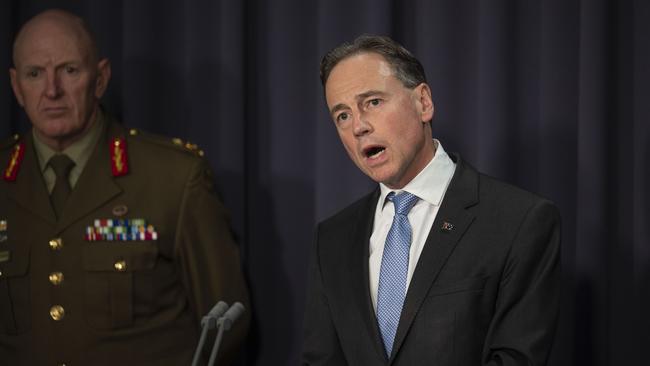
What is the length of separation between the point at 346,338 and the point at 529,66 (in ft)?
3.51

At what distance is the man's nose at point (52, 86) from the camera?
250cm

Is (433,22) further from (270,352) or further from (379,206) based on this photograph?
(270,352)

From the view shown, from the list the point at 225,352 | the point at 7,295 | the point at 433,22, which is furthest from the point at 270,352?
the point at 433,22

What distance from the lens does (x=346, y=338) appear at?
6.89 ft

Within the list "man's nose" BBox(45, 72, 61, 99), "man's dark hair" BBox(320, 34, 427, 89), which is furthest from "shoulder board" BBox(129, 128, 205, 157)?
"man's dark hair" BBox(320, 34, 427, 89)

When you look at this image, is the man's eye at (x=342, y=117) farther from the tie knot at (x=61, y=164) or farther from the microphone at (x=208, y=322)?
the tie knot at (x=61, y=164)

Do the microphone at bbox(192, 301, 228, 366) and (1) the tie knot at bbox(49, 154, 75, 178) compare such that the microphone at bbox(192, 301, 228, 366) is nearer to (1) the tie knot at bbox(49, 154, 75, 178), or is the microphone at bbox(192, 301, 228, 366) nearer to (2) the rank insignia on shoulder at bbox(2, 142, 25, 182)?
(1) the tie knot at bbox(49, 154, 75, 178)

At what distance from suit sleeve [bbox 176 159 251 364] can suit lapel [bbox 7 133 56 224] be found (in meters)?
0.35

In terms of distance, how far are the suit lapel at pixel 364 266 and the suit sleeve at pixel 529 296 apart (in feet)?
0.78

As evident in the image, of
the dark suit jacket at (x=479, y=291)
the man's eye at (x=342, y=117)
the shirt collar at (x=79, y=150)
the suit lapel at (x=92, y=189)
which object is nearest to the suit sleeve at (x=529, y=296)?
the dark suit jacket at (x=479, y=291)

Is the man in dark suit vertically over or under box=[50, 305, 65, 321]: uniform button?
over

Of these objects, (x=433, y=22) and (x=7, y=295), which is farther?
(x=433, y=22)

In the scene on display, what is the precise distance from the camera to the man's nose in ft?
8.20

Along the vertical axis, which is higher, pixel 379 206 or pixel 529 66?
pixel 529 66
